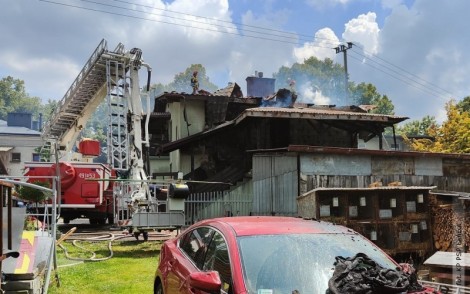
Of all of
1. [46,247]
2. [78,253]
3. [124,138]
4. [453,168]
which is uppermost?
[124,138]

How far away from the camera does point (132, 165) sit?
17.8 meters

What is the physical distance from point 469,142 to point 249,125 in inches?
499

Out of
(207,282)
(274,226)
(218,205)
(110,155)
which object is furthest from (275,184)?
(207,282)

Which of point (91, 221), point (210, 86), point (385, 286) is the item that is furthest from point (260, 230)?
point (210, 86)

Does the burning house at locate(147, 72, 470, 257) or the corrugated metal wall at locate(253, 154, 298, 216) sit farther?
the corrugated metal wall at locate(253, 154, 298, 216)

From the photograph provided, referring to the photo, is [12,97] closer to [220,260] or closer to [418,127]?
[418,127]

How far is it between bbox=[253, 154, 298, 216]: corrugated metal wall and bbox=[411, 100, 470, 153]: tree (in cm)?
1440

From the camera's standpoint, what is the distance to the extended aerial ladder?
1608 cm

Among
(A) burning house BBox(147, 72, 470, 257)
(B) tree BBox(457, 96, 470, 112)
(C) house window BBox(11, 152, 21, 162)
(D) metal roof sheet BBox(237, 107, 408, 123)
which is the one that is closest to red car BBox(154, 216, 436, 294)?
(A) burning house BBox(147, 72, 470, 257)

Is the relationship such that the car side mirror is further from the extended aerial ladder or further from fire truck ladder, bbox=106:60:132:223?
fire truck ladder, bbox=106:60:132:223

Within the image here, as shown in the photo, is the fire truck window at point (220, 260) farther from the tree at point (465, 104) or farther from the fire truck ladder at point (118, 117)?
→ the tree at point (465, 104)

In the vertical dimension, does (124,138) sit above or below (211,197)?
above

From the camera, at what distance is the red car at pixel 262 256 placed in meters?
3.45

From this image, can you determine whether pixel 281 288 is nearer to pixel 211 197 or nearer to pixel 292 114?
pixel 211 197
